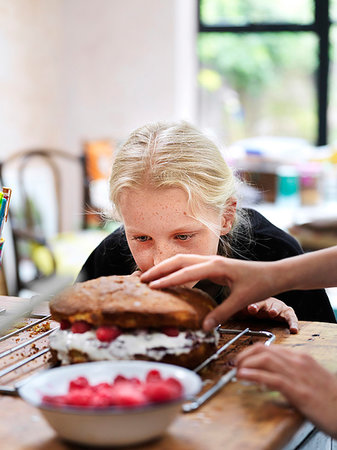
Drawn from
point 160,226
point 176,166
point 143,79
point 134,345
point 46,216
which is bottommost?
point 46,216

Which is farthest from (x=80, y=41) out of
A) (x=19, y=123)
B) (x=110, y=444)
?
(x=110, y=444)

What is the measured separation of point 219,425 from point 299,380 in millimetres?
128

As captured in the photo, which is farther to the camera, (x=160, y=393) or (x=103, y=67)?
(x=103, y=67)

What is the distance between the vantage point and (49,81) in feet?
16.0

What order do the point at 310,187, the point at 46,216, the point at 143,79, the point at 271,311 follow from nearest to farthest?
the point at 271,311 → the point at 310,187 → the point at 46,216 → the point at 143,79

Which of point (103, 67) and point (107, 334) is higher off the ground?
point (103, 67)

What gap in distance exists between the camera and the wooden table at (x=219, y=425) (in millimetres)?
874

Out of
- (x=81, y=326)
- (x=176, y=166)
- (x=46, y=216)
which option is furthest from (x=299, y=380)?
(x=46, y=216)

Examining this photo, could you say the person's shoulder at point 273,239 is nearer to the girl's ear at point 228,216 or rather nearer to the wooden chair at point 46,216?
the girl's ear at point 228,216

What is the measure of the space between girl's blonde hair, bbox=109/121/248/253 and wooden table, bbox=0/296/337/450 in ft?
1.68

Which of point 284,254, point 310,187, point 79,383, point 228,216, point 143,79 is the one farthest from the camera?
point 143,79

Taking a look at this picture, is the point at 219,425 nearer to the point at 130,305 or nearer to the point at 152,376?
the point at 152,376

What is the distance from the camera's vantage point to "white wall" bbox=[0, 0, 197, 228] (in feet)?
15.7

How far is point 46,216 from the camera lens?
4668 mm
